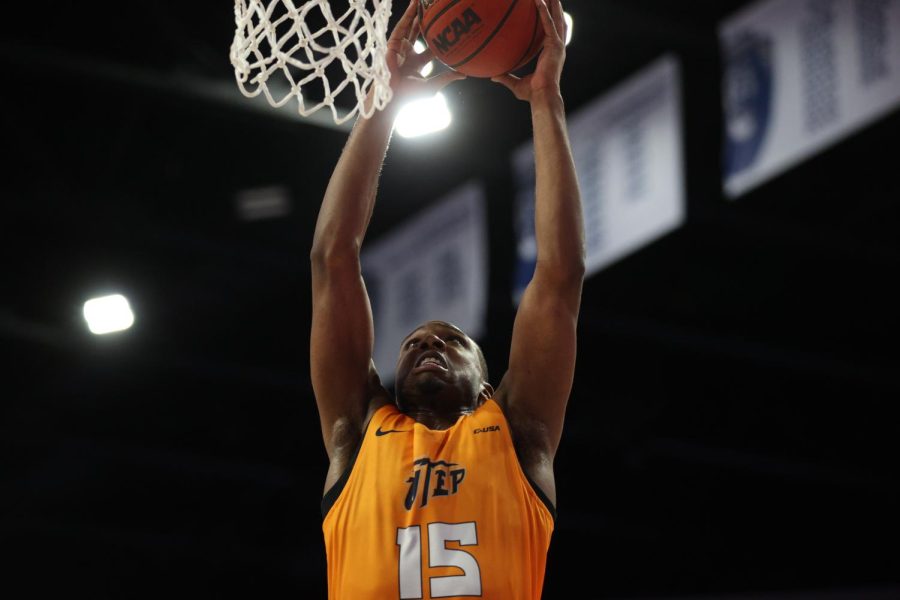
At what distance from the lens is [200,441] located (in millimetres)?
11414

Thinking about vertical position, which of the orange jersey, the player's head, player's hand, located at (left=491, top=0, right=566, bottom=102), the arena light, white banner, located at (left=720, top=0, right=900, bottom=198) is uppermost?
the arena light

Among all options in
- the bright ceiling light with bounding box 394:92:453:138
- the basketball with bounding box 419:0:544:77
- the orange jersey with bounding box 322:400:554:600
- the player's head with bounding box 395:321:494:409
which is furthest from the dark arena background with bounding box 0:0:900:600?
the orange jersey with bounding box 322:400:554:600

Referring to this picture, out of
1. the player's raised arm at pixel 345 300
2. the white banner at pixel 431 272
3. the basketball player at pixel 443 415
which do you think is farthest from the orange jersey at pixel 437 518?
the white banner at pixel 431 272

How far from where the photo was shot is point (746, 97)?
6664 millimetres

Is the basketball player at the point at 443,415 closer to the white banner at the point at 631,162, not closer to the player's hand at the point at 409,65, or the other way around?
the player's hand at the point at 409,65

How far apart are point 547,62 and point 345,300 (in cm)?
83

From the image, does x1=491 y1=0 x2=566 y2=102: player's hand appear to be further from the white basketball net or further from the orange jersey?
the orange jersey

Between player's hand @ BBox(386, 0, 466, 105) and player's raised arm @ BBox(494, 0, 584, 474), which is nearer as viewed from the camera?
player's raised arm @ BBox(494, 0, 584, 474)

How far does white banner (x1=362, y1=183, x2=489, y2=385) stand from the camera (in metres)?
8.12

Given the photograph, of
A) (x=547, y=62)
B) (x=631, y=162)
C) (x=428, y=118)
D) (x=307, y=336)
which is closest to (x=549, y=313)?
(x=547, y=62)

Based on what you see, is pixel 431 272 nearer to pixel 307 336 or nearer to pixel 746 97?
pixel 307 336

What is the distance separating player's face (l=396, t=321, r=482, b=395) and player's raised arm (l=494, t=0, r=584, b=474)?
0.13m

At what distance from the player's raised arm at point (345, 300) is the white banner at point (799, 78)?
10.4ft

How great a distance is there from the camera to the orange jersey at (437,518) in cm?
306
